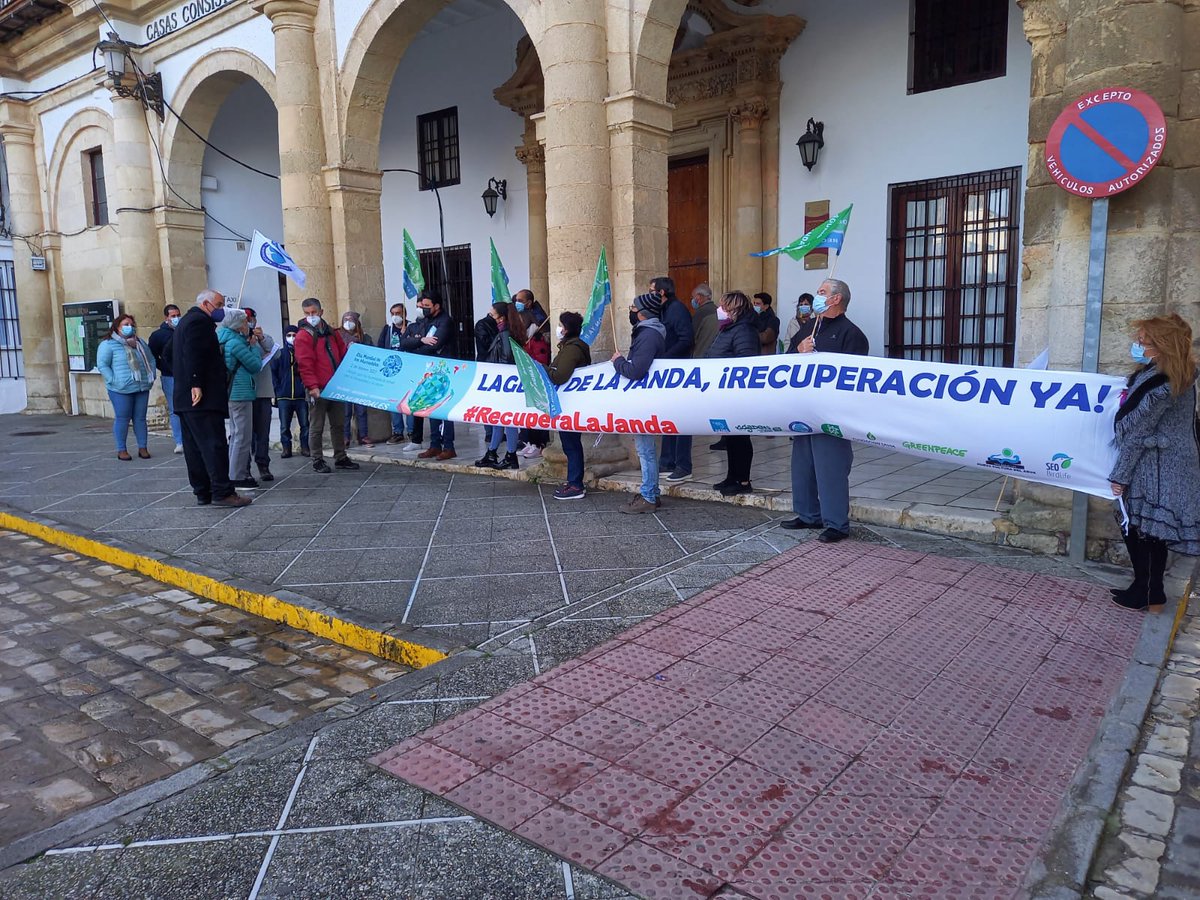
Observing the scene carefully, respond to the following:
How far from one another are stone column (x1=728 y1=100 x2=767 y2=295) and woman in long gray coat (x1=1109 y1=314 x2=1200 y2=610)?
6.90 metres

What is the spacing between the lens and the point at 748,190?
11.0 m

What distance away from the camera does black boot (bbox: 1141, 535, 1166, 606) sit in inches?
171

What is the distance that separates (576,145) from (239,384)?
3917mm

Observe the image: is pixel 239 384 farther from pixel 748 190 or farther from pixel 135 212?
pixel 135 212

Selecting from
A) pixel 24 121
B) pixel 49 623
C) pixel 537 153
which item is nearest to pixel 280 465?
pixel 49 623

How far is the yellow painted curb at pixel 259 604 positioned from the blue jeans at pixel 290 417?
117 inches

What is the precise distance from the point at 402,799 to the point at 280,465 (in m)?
7.40

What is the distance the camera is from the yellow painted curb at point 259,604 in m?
4.32

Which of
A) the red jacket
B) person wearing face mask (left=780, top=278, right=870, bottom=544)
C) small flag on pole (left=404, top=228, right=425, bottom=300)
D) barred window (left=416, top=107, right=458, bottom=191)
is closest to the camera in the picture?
person wearing face mask (left=780, top=278, right=870, bottom=544)

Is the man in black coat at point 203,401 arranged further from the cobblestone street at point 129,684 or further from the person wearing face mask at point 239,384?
the cobblestone street at point 129,684

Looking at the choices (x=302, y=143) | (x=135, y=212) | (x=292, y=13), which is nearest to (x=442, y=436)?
(x=302, y=143)

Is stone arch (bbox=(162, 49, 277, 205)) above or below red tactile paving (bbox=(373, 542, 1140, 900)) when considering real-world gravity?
above

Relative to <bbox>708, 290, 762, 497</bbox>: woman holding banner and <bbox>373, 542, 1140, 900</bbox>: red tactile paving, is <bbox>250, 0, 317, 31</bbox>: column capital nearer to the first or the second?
<bbox>708, 290, 762, 497</bbox>: woman holding banner

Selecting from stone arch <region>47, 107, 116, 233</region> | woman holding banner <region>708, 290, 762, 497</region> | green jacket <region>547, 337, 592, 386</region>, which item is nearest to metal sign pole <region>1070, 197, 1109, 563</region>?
woman holding banner <region>708, 290, 762, 497</region>
